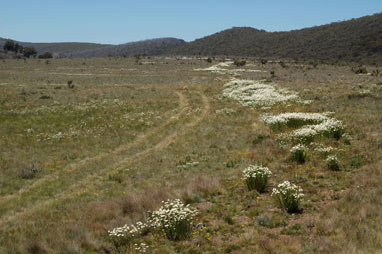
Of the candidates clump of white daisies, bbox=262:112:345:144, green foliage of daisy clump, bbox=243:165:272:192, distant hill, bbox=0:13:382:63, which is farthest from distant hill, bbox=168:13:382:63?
green foliage of daisy clump, bbox=243:165:272:192

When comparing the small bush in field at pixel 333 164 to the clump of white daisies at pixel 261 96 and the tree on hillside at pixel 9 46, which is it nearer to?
the clump of white daisies at pixel 261 96

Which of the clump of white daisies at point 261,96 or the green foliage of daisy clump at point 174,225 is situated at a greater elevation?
the clump of white daisies at point 261,96

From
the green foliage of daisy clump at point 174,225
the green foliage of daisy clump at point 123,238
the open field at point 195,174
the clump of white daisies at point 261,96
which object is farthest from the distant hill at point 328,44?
the green foliage of daisy clump at point 123,238

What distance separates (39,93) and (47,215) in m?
37.5

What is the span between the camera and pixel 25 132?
25.2 metres

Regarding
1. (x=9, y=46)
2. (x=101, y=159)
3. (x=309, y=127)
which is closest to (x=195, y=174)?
(x=101, y=159)

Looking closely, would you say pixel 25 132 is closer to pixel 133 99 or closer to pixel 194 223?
pixel 133 99

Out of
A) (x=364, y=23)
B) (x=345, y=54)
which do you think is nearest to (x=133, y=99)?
(x=345, y=54)

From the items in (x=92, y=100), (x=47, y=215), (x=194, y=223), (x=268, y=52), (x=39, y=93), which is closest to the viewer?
(x=194, y=223)

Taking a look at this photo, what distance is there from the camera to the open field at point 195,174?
8320 mm

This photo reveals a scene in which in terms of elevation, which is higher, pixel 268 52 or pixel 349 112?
pixel 268 52

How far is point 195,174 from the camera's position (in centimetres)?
1495

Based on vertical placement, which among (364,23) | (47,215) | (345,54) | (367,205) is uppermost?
(364,23)

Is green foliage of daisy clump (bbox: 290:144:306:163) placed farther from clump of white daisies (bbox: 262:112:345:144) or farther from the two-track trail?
the two-track trail
